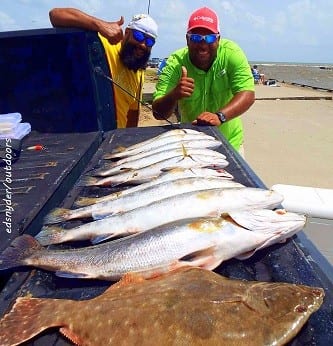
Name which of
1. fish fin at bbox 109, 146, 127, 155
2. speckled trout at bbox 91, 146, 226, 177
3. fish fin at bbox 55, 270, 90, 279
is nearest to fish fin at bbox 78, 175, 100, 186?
speckled trout at bbox 91, 146, 226, 177

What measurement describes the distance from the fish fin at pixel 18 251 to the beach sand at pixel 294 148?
267 centimetres

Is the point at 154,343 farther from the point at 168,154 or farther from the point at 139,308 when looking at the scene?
the point at 168,154

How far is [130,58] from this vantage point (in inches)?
247

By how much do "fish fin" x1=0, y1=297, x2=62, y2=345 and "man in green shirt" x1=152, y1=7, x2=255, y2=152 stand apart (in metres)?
3.32

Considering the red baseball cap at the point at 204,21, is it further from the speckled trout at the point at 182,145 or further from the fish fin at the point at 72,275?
the fish fin at the point at 72,275

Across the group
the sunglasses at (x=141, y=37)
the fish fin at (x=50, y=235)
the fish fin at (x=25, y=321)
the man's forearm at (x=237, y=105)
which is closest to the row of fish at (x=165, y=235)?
the fish fin at (x=50, y=235)

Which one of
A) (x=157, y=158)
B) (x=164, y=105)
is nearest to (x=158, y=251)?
(x=157, y=158)

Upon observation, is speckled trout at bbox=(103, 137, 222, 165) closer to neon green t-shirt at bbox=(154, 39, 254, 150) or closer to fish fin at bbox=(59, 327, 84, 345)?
neon green t-shirt at bbox=(154, 39, 254, 150)

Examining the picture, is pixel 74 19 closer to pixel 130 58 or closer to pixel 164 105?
pixel 130 58

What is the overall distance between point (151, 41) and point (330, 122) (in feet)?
52.4

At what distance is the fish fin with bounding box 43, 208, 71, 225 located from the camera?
3.07m

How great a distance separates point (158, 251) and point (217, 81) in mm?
3366

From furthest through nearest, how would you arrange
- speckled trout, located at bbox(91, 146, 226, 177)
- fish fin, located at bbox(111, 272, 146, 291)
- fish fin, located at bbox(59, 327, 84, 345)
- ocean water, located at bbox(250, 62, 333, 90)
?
ocean water, located at bbox(250, 62, 333, 90), speckled trout, located at bbox(91, 146, 226, 177), fish fin, located at bbox(111, 272, 146, 291), fish fin, located at bbox(59, 327, 84, 345)

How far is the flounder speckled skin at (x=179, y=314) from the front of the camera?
6.02 ft
